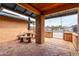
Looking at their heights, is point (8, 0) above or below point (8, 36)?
above

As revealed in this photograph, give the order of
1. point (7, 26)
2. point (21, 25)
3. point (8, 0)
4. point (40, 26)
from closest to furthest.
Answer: point (8, 0) < point (40, 26) < point (7, 26) < point (21, 25)

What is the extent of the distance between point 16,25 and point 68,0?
200 inches

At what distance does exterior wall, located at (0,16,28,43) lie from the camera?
5379 millimetres

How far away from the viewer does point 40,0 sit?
2162 millimetres

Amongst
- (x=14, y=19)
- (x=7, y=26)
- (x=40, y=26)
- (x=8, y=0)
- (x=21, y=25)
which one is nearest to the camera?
(x=8, y=0)

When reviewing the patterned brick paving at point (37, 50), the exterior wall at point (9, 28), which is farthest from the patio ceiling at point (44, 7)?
the patterned brick paving at point (37, 50)

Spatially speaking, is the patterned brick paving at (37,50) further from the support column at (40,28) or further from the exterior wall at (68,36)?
the exterior wall at (68,36)

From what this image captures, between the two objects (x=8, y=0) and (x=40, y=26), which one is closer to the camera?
(x=8, y=0)

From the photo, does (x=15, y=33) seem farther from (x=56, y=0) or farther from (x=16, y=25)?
(x=56, y=0)

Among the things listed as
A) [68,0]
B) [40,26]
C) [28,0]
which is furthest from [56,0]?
[40,26]

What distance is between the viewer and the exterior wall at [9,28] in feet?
17.6

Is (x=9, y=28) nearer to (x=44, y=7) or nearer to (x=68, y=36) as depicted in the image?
(x=44, y=7)

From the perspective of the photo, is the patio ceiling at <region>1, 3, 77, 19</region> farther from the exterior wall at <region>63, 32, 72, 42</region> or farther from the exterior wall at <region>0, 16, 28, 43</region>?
the exterior wall at <region>63, 32, 72, 42</region>

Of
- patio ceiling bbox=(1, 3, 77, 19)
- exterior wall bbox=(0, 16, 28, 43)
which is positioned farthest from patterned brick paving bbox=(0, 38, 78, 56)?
patio ceiling bbox=(1, 3, 77, 19)
